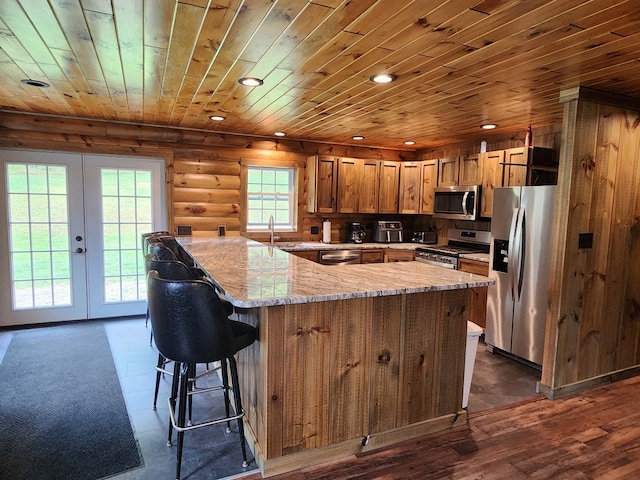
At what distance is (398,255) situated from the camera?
549 centimetres

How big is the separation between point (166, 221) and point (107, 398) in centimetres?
249

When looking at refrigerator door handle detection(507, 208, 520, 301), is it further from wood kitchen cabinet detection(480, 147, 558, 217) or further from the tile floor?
the tile floor

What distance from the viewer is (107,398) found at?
300cm

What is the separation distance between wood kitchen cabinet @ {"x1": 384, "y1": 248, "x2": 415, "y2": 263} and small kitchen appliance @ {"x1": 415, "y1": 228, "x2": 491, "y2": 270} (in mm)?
104

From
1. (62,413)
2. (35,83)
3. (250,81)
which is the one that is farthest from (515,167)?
(62,413)

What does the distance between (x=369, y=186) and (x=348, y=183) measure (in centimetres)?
33

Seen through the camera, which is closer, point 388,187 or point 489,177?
point 489,177

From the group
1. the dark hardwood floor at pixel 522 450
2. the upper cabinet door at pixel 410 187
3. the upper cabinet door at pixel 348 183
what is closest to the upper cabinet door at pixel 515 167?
the upper cabinet door at pixel 410 187

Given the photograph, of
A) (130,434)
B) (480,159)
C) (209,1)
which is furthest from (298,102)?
(130,434)

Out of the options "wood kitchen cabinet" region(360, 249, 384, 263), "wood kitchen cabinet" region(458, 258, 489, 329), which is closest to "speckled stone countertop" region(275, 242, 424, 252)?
"wood kitchen cabinet" region(360, 249, 384, 263)

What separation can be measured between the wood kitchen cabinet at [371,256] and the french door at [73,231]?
101 inches

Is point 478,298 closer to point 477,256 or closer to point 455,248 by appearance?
point 477,256

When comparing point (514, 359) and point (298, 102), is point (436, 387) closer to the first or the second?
point (514, 359)

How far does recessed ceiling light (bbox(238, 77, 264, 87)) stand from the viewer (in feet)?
9.32
